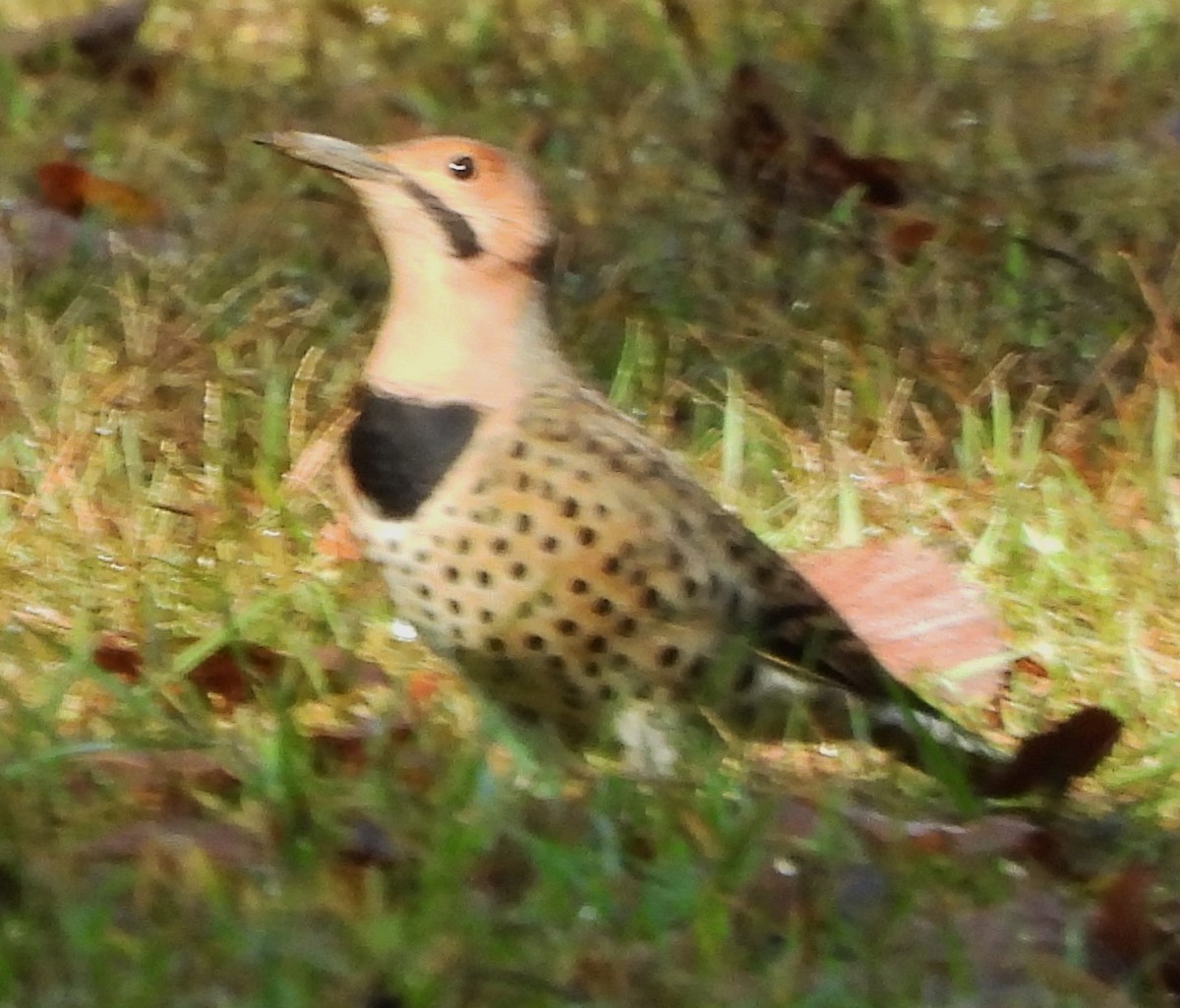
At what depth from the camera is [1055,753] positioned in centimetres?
378

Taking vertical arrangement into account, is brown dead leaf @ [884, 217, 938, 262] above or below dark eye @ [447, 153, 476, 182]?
below

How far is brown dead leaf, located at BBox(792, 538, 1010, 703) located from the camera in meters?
4.37

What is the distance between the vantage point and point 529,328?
159 inches

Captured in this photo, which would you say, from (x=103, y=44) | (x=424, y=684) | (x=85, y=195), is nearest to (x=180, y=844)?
(x=424, y=684)

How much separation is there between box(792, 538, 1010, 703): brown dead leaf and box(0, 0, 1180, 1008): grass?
8 cm

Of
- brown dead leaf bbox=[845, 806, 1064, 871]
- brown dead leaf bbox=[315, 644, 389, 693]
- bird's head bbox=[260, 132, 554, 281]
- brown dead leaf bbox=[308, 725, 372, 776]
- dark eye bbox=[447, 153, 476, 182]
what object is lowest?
brown dead leaf bbox=[315, 644, 389, 693]

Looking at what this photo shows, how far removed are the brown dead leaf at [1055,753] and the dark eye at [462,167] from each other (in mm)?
1128

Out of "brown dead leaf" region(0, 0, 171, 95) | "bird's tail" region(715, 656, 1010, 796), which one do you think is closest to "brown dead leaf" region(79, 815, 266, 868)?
"bird's tail" region(715, 656, 1010, 796)

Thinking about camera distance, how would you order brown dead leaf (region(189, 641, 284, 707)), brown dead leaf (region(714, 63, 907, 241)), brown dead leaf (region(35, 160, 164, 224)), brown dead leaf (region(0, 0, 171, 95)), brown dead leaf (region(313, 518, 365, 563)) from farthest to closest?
1. brown dead leaf (region(0, 0, 171, 95))
2. brown dead leaf (region(714, 63, 907, 241))
3. brown dead leaf (region(35, 160, 164, 224))
4. brown dead leaf (region(313, 518, 365, 563))
5. brown dead leaf (region(189, 641, 284, 707))

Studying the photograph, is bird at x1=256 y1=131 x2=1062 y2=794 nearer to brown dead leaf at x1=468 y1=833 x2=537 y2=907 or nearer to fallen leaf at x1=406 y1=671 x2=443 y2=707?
fallen leaf at x1=406 y1=671 x2=443 y2=707

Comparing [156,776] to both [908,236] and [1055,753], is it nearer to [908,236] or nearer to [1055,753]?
[1055,753]

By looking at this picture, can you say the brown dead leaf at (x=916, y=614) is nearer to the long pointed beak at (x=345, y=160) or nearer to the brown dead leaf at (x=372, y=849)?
the long pointed beak at (x=345, y=160)

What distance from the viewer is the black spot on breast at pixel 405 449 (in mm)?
3850

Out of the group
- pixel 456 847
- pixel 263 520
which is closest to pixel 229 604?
pixel 263 520
